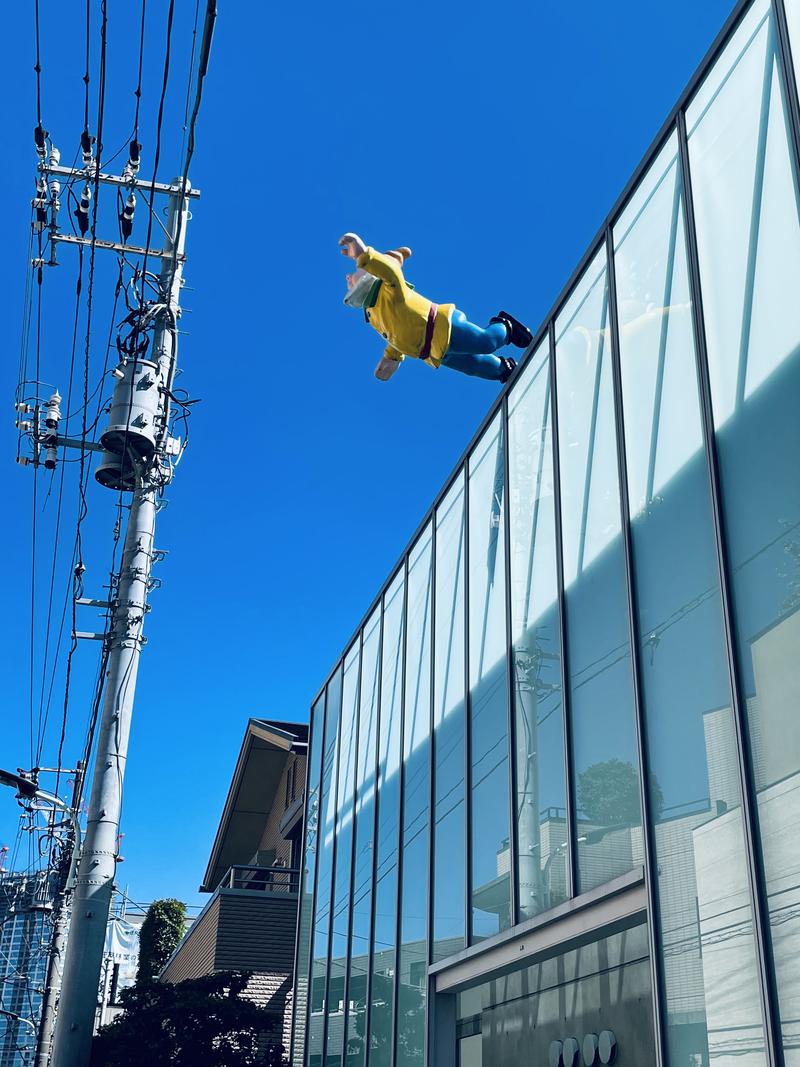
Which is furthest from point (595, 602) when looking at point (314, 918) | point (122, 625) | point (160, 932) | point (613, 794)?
point (160, 932)

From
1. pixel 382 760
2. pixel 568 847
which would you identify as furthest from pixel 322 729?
pixel 568 847

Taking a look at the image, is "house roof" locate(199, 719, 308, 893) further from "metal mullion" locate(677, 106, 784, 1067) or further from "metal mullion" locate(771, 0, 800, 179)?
"metal mullion" locate(771, 0, 800, 179)

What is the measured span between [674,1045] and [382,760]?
7999mm

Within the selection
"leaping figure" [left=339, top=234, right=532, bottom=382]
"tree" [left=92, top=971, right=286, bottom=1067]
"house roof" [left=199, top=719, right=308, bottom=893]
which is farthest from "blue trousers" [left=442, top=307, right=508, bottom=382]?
"house roof" [left=199, top=719, right=308, bottom=893]

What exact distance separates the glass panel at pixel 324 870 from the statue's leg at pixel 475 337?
27.0 ft

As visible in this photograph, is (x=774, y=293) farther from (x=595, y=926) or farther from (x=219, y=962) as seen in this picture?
A: (x=219, y=962)

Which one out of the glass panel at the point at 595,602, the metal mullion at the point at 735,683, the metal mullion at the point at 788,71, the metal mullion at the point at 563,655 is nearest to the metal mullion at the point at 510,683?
the metal mullion at the point at 563,655

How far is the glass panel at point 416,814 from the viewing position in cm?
1122

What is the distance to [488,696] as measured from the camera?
34.3 ft

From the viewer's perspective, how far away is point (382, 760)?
559 inches

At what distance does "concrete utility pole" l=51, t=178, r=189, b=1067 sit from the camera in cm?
1552

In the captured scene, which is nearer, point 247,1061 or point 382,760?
point 382,760

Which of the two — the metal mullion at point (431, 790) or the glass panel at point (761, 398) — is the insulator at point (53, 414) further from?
the glass panel at point (761, 398)

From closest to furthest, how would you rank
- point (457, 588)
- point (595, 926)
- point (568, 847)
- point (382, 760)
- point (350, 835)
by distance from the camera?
point (595, 926), point (568, 847), point (457, 588), point (382, 760), point (350, 835)
